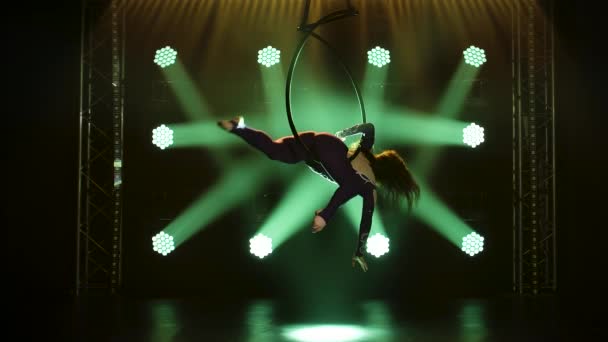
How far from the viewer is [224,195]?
24.7 ft

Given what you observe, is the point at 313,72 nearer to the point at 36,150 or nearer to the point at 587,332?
the point at 36,150

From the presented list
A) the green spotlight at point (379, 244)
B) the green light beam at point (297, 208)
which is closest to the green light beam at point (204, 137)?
the green light beam at point (297, 208)

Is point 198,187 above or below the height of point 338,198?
above

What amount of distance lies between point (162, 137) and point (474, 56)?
123 inches

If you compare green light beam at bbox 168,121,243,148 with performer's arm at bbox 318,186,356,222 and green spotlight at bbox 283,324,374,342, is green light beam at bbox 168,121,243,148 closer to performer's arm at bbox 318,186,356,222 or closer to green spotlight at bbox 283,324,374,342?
performer's arm at bbox 318,186,356,222

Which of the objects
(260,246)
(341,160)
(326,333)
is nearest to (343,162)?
(341,160)

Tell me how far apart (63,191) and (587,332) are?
489cm

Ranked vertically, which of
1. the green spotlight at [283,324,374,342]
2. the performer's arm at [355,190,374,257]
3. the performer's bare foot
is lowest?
the green spotlight at [283,324,374,342]

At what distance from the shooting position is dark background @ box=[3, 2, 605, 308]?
23.2 feet

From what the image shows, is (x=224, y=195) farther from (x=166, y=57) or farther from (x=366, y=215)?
(x=366, y=215)

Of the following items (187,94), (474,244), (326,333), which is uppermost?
(187,94)

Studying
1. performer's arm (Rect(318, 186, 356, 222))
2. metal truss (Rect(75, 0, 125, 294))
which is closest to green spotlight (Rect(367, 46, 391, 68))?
performer's arm (Rect(318, 186, 356, 222))

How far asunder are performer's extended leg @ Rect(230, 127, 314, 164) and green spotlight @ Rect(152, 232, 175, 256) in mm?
2414

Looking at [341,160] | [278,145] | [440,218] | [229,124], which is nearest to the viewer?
[229,124]
